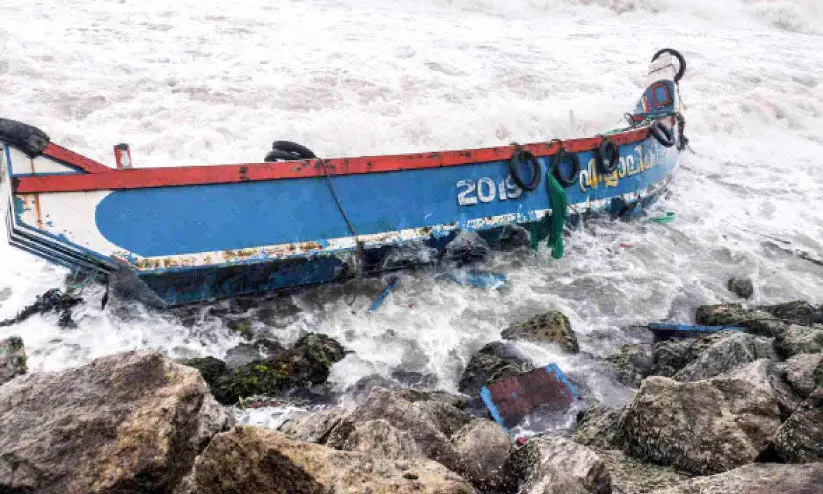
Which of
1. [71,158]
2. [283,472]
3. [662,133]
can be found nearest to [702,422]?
[283,472]

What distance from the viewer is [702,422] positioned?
2.99 metres

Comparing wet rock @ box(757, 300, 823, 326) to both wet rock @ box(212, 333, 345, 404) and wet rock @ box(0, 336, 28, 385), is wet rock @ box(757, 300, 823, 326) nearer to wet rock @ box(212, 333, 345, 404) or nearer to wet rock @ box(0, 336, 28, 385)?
wet rock @ box(212, 333, 345, 404)

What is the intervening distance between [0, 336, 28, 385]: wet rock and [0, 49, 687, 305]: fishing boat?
1.15m

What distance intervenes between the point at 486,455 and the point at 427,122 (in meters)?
9.30

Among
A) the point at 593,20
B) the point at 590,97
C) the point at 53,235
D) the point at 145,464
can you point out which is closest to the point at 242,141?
the point at 53,235

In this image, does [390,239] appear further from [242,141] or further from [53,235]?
[242,141]

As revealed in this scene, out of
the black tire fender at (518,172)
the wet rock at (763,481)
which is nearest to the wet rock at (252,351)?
the black tire fender at (518,172)

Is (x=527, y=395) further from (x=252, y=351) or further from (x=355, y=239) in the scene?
(x=252, y=351)

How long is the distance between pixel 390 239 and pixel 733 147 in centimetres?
1262

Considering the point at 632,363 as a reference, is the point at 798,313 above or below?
above

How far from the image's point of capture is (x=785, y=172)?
513 inches

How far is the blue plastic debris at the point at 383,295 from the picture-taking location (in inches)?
244

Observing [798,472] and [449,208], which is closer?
[798,472]

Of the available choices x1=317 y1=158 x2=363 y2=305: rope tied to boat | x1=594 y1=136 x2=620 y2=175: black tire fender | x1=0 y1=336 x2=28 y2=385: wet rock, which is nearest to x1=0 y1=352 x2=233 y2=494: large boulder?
x1=0 y1=336 x2=28 y2=385: wet rock
